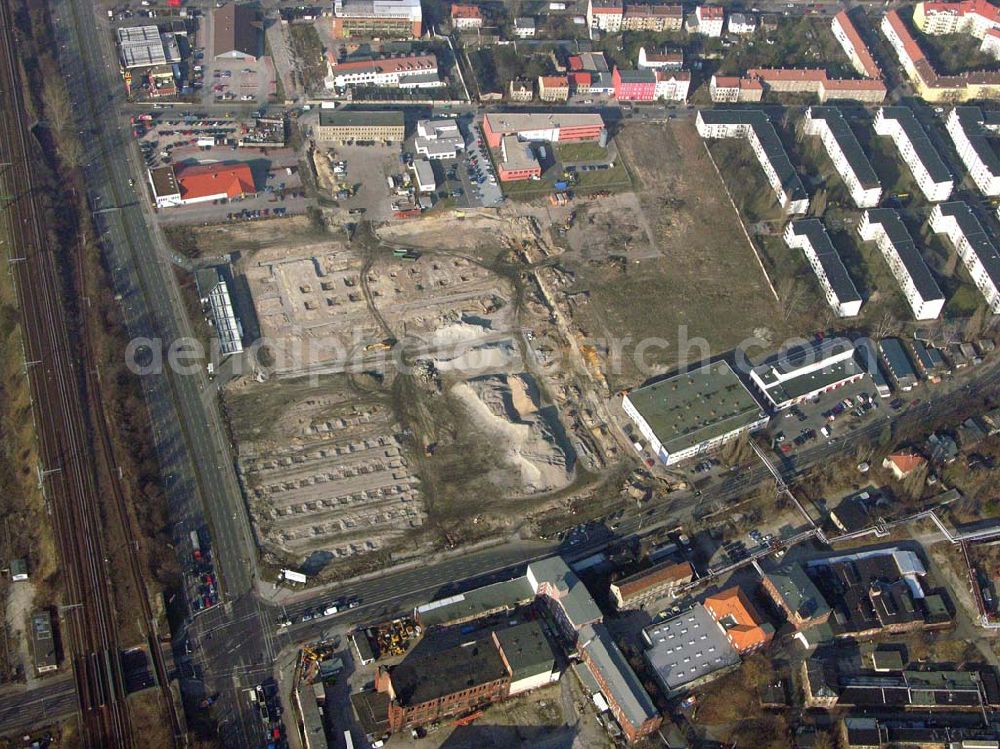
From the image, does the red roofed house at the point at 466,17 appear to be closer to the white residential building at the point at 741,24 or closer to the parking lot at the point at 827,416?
the white residential building at the point at 741,24

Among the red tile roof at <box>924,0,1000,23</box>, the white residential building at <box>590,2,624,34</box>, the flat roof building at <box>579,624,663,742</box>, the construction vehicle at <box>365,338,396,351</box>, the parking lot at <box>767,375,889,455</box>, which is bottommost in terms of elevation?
the flat roof building at <box>579,624,663,742</box>

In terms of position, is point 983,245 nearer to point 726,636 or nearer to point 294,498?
point 726,636

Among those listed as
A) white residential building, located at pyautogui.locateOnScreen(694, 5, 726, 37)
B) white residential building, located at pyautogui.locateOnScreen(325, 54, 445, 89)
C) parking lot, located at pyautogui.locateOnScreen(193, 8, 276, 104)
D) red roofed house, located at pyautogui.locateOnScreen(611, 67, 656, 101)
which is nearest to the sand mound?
red roofed house, located at pyautogui.locateOnScreen(611, 67, 656, 101)

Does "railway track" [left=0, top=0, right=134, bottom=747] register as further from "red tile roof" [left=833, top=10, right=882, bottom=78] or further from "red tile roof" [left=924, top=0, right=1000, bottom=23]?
"red tile roof" [left=924, top=0, right=1000, bottom=23]

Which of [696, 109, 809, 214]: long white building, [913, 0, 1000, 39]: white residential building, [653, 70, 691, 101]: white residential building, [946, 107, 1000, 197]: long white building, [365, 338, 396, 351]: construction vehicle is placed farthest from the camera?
[913, 0, 1000, 39]: white residential building

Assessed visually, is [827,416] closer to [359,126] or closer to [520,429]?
[520,429]

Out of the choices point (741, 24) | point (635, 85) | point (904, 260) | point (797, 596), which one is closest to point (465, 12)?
point (635, 85)
